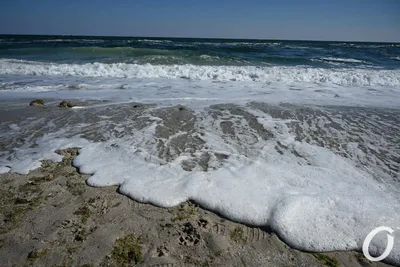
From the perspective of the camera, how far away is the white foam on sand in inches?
78.7

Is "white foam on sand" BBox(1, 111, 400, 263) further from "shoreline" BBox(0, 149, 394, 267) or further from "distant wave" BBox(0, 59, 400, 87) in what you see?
"distant wave" BBox(0, 59, 400, 87)

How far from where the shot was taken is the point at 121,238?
1858mm

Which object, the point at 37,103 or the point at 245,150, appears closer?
the point at 245,150

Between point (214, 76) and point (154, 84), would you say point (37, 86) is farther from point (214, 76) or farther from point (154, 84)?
point (214, 76)

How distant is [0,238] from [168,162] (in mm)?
1585

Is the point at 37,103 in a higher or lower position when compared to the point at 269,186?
lower

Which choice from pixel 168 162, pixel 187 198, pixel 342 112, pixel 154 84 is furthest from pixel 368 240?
pixel 154 84

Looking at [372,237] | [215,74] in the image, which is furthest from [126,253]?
[215,74]

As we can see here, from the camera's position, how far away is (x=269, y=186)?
2494 millimetres

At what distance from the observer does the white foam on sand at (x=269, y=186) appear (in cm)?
200

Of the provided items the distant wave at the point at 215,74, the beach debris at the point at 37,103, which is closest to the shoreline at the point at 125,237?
the beach debris at the point at 37,103

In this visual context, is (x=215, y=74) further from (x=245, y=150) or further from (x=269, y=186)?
(x=269, y=186)

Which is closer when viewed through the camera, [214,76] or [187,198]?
[187,198]

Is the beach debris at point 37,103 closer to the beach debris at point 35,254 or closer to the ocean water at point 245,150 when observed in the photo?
the ocean water at point 245,150
